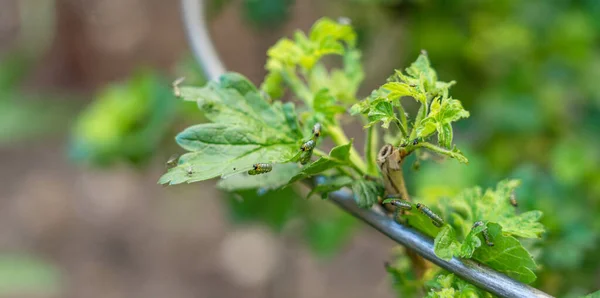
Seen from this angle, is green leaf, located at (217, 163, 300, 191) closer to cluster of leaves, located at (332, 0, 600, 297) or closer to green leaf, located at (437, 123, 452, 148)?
green leaf, located at (437, 123, 452, 148)

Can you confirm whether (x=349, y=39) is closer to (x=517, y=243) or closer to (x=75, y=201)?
(x=517, y=243)

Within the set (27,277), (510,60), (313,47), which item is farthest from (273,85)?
(27,277)

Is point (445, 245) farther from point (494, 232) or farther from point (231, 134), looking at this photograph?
point (231, 134)

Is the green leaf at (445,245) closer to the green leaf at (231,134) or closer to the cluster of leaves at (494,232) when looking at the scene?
the cluster of leaves at (494,232)

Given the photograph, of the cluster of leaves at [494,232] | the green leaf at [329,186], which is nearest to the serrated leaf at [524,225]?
the cluster of leaves at [494,232]

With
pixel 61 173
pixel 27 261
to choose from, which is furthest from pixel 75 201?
pixel 27 261

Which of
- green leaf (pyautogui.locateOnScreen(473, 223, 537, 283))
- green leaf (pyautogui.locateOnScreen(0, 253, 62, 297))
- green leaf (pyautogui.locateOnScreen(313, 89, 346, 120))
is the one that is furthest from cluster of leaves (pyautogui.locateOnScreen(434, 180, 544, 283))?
green leaf (pyautogui.locateOnScreen(0, 253, 62, 297))
